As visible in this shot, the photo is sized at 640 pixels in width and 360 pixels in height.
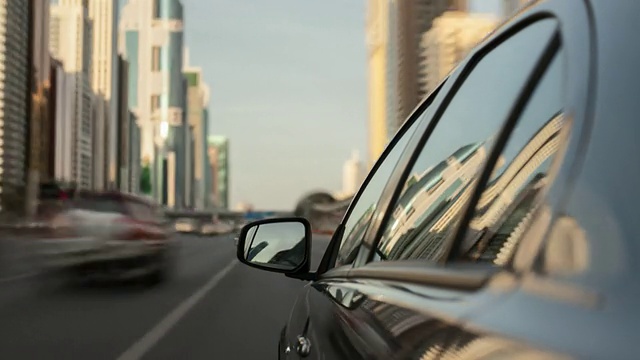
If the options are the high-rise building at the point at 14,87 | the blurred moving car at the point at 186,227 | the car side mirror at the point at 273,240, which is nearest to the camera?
the car side mirror at the point at 273,240

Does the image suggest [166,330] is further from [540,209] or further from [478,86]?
[540,209]

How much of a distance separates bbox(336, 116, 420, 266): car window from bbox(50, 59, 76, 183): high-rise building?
165 metres

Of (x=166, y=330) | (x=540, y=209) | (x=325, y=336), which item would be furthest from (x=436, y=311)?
(x=166, y=330)

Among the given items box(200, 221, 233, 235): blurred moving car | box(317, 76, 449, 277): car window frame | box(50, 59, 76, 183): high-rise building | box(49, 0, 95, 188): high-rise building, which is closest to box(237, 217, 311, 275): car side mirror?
box(317, 76, 449, 277): car window frame

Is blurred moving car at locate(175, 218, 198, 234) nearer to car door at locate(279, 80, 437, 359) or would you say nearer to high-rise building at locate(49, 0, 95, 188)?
car door at locate(279, 80, 437, 359)

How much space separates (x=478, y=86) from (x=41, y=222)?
19.0 m

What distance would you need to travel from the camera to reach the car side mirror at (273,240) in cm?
349

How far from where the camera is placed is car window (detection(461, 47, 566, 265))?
147cm

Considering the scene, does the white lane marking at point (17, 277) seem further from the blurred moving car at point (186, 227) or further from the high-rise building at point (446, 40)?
the blurred moving car at point (186, 227)

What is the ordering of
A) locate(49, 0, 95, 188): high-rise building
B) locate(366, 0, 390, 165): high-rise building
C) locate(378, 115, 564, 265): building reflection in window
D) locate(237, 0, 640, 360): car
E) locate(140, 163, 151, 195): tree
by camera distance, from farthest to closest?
locate(49, 0, 95, 188): high-rise building → locate(140, 163, 151, 195): tree → locate(366, 0, 390, 165): high-rise building → locate(378, 115, 564, 265): building reflection in window → locate(237, 0, 640, 360): car

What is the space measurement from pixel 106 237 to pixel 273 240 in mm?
12443

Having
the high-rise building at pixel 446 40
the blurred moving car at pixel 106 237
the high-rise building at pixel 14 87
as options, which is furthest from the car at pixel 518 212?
the high-rise building at pixel 14 87

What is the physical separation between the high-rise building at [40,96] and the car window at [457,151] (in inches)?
5773

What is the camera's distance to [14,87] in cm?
14388
